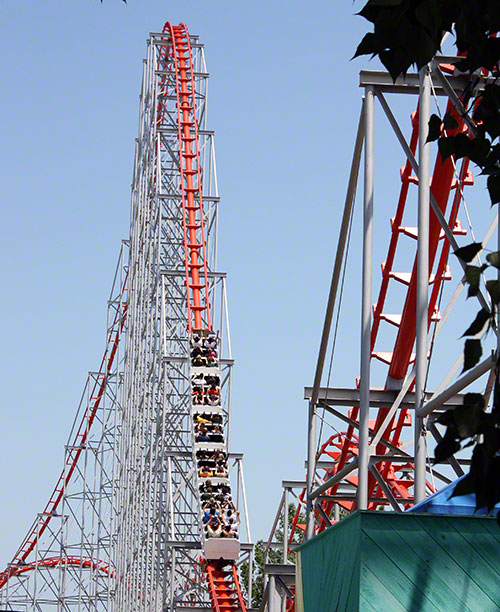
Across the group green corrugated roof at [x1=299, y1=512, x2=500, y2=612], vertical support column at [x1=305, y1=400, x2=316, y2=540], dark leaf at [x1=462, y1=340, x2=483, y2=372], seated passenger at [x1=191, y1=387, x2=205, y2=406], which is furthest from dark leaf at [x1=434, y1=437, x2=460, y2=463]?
seated passenger at [x1=191, y1=387, x2=205, y2=406]

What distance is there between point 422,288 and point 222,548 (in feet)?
38.6

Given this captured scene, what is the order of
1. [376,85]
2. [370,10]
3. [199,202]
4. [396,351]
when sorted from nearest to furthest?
1. [370,10]
2. [376,85]
3. [396,351]
4. [199,202]

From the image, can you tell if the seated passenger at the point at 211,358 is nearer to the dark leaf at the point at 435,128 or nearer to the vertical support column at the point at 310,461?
the vertical support column at the point at 310,461

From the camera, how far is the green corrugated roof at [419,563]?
4.88 m

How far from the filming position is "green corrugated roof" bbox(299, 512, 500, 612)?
4.88 metres

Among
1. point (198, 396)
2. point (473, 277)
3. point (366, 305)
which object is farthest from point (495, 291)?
point (198, 396)

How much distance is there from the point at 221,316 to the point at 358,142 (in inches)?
475

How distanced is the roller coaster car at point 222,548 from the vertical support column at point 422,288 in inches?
447

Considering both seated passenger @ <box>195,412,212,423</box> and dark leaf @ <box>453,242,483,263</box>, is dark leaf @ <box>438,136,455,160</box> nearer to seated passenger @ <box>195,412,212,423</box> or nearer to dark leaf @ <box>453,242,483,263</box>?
dark leaf @ <box>453,242,483,263</box>

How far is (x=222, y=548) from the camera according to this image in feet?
59.4

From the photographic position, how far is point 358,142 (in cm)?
887

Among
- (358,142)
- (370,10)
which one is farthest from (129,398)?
(370,10)

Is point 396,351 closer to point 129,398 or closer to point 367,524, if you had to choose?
point 367,524

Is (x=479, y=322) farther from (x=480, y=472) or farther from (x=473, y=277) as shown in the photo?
(x=480, y=472)
